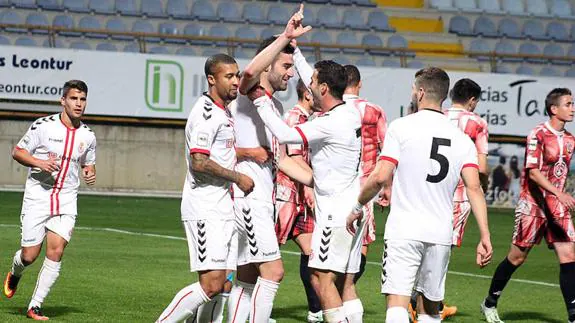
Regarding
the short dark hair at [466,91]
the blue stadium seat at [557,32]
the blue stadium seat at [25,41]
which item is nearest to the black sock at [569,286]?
the short dark hair at [466,91]

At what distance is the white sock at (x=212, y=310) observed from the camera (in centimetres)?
827

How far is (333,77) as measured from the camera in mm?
8203

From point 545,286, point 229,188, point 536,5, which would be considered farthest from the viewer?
point 536,5

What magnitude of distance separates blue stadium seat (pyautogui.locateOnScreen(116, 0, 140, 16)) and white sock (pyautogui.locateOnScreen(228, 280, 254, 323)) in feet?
72.0

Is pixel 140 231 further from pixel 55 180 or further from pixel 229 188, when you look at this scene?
pixel 229 188

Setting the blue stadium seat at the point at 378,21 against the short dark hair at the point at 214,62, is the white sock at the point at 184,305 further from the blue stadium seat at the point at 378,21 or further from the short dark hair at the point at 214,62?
the blue stadium seat at the point at 378,21

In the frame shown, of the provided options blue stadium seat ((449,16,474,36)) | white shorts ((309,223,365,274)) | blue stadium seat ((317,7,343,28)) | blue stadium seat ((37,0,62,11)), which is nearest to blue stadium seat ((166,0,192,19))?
blue stadium seat ((37,0,62,11))

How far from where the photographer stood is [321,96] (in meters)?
8.26

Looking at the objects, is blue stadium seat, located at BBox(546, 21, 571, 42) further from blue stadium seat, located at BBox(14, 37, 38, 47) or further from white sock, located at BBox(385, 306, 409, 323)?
white sock, located at BBox(385, 306, 409, 323)

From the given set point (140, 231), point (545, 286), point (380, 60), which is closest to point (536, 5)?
point (380, 60)

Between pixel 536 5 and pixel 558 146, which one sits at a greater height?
pixel 536 5

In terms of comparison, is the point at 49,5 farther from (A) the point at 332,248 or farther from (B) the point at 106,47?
(A) the point at 332,248

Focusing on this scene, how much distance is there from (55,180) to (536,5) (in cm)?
2585

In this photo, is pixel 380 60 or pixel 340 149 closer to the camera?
pixel 340 149
